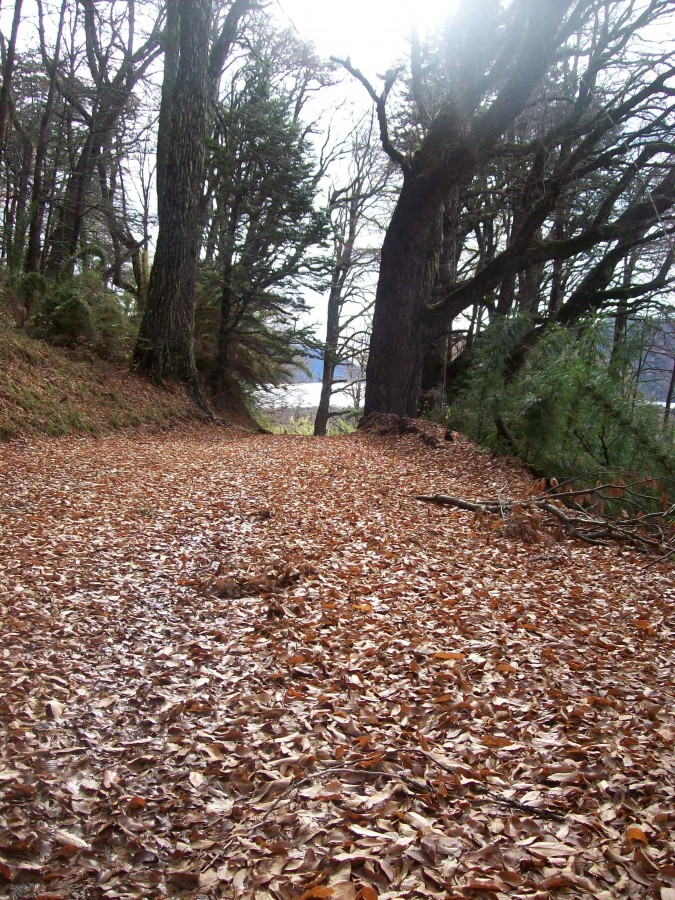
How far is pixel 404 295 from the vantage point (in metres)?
8.22

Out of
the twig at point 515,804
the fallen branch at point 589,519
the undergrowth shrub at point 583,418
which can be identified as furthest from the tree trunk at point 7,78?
the twig at point 515,804

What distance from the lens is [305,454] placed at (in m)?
6.87

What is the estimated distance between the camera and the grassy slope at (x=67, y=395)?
645cm

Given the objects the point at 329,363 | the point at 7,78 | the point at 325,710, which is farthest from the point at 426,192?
the point at 329,363

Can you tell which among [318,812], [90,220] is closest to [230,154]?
[90,220]

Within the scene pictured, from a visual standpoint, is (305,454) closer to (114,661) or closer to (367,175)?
(114,661)

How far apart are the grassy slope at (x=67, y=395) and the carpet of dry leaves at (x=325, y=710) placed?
8.78 ft

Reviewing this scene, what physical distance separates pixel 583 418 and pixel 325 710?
4303mm

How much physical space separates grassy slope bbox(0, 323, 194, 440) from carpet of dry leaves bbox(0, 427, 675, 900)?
2.68 metres

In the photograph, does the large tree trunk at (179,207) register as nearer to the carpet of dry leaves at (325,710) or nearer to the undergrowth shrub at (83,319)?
the undergrowth shrub at (83,319)

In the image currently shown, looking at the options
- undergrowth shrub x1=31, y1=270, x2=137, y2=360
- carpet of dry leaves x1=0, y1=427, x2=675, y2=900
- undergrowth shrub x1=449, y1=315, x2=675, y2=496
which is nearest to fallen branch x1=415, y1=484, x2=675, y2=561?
carpet of dry leaves x1=0, y1=427, x2=675, y2=900

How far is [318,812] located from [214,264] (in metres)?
12.6

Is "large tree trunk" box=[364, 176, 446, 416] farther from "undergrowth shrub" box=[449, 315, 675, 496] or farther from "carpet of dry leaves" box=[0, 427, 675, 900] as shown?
"carpet of dry leaves" box=[0, 427, 675, 900]

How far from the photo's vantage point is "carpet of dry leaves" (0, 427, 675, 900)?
1.44m
